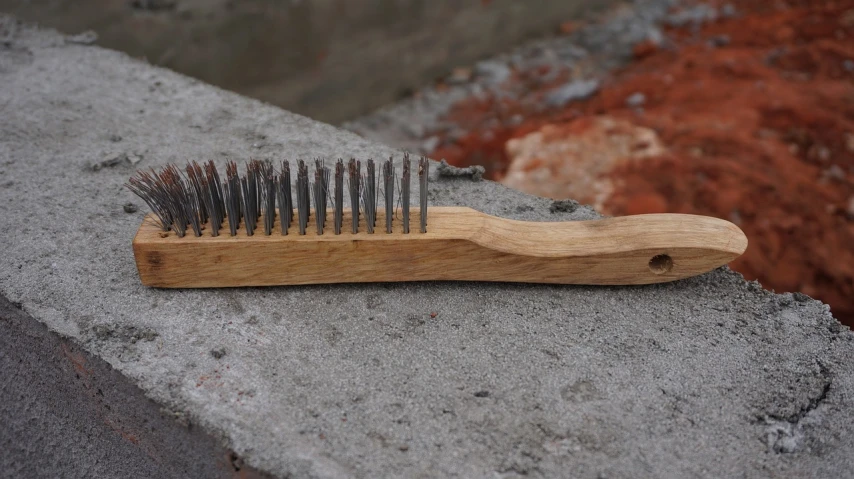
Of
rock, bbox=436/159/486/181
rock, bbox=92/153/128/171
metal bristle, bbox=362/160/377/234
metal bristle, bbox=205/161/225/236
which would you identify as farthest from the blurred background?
metal bristle, bbox=362/160/377/234

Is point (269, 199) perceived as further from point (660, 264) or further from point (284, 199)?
point (660, 264)

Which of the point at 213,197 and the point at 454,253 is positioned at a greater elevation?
the point at 213,197

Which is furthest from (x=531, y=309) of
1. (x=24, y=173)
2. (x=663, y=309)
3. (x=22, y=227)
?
(x=24, y=173)

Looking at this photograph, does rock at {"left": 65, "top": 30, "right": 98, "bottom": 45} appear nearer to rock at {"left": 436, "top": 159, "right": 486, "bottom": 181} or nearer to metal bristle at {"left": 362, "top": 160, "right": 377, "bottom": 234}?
rock at {"left": 436, "top": 159, "right": 486, "bottom": 181}

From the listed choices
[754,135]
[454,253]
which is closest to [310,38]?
[754,135]

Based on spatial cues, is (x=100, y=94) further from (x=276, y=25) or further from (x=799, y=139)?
(x=799, y=139)
